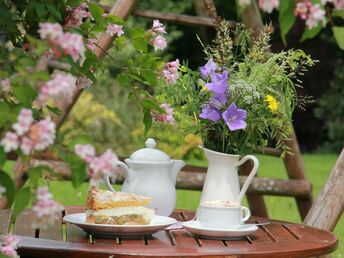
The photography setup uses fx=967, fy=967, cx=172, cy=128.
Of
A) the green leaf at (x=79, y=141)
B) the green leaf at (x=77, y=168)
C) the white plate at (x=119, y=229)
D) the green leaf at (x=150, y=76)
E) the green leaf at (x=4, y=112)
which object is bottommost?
the white plate at (x=119, y=229)

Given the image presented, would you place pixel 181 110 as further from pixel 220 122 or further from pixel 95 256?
pixel 95 256

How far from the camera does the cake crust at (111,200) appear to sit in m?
2.60

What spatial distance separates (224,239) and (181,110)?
0.47 meters

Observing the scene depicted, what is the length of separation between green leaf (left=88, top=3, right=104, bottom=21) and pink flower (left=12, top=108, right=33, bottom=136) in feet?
2.21

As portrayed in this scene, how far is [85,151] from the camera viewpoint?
1.77 metres

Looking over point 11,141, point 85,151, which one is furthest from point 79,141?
point 11,141

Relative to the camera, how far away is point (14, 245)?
1.91 metres

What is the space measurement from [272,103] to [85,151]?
1.13 m

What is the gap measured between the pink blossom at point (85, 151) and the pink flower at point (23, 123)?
4.3 inches

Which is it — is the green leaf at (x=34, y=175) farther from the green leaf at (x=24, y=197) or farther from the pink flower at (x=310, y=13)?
the pink flower at (x=310, y=13)

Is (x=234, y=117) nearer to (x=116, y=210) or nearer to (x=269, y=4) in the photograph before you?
(x=116, y=210)

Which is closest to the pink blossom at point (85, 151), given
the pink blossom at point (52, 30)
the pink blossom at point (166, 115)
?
the pink blossom at point (52, 30)

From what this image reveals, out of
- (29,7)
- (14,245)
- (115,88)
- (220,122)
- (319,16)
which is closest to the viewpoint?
(319,16)

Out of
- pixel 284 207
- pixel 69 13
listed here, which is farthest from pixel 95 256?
pixel 284 207
